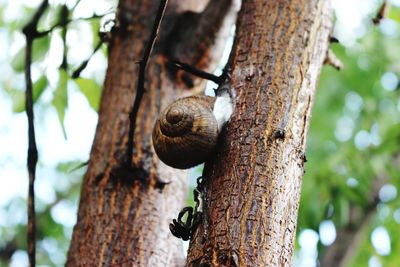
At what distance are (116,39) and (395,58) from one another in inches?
132

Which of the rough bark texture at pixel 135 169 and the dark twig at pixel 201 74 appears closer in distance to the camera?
the dark twig at pixel 201 74

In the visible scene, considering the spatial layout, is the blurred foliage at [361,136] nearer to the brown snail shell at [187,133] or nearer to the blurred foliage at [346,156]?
the blurred foliage at [346,156]

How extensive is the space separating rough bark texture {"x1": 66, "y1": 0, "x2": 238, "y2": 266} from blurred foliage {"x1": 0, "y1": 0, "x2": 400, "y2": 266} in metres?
0.80

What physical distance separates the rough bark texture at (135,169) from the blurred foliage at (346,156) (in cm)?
80

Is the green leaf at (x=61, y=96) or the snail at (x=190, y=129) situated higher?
the green leaf at (x=61, y=96)

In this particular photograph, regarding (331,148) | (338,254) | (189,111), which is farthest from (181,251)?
(331,148)

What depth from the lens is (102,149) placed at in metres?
2.33

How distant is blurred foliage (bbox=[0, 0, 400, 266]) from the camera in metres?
4.20

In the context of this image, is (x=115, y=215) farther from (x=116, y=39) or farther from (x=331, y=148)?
(x=331, y=148)

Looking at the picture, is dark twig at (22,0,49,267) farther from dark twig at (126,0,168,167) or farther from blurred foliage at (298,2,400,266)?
blurred foliage at (298,2,400,266)

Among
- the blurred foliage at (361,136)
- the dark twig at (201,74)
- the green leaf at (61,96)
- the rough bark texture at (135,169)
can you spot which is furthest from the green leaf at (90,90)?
the blurred foliage at (361,136)

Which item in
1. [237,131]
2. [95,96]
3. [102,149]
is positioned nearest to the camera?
[237,131]

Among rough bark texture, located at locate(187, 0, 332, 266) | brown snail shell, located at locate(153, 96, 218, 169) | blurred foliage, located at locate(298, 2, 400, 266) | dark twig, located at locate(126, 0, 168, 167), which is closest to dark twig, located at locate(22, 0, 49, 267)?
dark twig, located at locate(126, 0, 168, 167)

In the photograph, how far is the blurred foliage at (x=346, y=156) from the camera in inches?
165
